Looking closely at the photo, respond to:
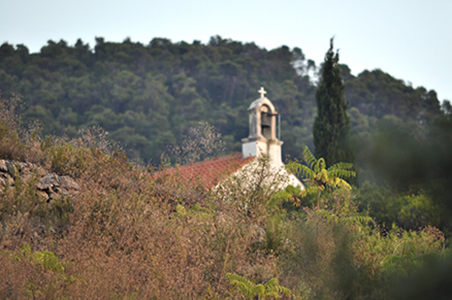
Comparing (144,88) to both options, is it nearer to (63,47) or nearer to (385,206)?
(63,47)

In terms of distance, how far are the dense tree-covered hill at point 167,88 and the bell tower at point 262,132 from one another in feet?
26.3

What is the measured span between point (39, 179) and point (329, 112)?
10.4m

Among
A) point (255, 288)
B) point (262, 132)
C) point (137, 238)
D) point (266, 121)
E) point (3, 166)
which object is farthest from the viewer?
point (262, 132)

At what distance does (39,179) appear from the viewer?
5688 millimetres

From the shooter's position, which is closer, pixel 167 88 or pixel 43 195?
pixel 43 195

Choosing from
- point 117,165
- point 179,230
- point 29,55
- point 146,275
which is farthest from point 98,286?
point 29,55

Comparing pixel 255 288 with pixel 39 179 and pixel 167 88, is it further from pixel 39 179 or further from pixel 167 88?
pixel 167 88

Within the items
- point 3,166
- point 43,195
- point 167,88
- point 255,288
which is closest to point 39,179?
point 43,195

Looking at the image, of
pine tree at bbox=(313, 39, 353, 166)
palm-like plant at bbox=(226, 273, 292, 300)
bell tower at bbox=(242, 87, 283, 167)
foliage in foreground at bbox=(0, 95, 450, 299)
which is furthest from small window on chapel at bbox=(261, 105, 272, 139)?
palm-like plant at bbox=(226, 273, 292, 300)

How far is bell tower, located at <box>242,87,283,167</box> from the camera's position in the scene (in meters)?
12.9

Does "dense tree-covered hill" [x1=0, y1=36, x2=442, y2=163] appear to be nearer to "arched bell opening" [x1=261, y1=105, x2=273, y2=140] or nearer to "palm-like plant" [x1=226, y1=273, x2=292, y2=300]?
"arched bell opening" [x1=261, y1=105, x2=273, y2=140]

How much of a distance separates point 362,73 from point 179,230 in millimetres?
29246

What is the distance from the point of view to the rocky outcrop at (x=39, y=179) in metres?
5.54

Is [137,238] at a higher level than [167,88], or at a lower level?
lower
